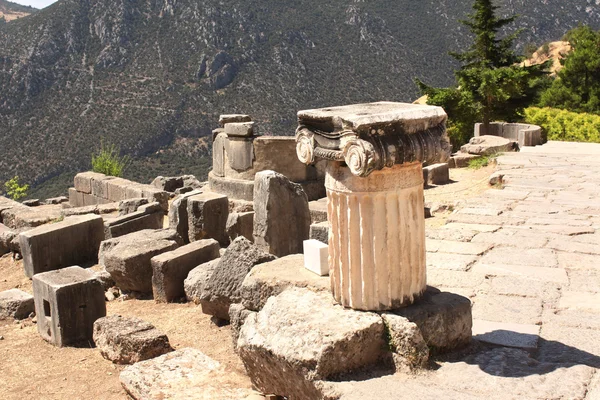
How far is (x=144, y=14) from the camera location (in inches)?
2007

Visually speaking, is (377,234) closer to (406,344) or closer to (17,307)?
(406,344)

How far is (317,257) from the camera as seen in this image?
15.4 ft

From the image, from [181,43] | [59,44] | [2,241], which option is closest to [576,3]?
[181,43]

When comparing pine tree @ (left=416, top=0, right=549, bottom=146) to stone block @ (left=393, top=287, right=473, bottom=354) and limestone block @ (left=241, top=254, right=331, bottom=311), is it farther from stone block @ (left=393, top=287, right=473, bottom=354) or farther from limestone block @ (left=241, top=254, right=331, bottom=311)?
stone block @ (left=393, top=287, right=473, bottom=354)

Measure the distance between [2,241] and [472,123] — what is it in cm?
1238

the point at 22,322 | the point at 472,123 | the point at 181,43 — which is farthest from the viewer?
the point at 181,43

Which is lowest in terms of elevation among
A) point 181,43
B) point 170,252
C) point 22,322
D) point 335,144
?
point 22,322

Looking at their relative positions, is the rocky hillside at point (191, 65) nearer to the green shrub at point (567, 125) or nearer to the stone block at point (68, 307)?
the green shrub at point (567, 125)

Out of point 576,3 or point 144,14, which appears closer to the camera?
point 144,14

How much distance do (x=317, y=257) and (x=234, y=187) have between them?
589cm

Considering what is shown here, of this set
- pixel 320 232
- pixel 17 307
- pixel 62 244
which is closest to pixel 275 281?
pixel 320 232

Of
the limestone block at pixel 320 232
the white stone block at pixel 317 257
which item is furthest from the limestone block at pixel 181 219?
the white stone block at pixel 317 257

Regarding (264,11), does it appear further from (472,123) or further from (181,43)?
(472,123)

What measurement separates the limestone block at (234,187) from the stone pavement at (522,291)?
9.84ft
